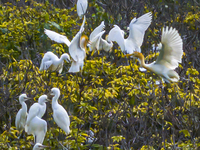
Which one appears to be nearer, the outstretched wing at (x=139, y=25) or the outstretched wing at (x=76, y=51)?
the outstretched wing at (x=76, y=51)

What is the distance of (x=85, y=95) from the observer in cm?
433

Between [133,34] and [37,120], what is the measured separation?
2079 mm

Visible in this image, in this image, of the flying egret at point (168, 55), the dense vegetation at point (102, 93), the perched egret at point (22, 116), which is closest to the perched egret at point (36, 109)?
the perched egret at point (22, 116)

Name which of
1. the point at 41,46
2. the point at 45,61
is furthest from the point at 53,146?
the point at 41,46

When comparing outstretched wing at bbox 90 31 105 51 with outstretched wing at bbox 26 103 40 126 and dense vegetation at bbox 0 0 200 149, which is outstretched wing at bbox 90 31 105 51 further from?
outstretched wing at bbox 26 103 40 126

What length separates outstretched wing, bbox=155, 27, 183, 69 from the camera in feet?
11.4

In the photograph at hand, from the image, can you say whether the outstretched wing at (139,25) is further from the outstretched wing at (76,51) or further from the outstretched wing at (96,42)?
the outstretched wing at (76,51)

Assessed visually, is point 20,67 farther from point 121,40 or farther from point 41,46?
point 41,46

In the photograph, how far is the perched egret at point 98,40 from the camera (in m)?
4.84

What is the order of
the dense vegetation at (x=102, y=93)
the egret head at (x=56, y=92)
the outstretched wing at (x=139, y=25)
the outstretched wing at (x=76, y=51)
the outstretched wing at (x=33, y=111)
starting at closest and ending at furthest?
1. the outstretched wing at (x=33, y=111)
2. the egret head at (x=56, y=92)
3. the dense vegetation at (x=102, y=93)
4. the outstretched wing at (x=76, y=51)
5. the outstretched wing at (x=139, y=25)

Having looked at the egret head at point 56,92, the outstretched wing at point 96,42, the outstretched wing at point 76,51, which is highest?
the outstretched wing at point 96,42

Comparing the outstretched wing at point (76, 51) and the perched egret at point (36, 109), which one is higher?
the outstretched wing at point (76, 51)

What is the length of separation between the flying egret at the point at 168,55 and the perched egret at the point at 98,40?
3.12ft

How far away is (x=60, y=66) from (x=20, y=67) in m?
0.49
